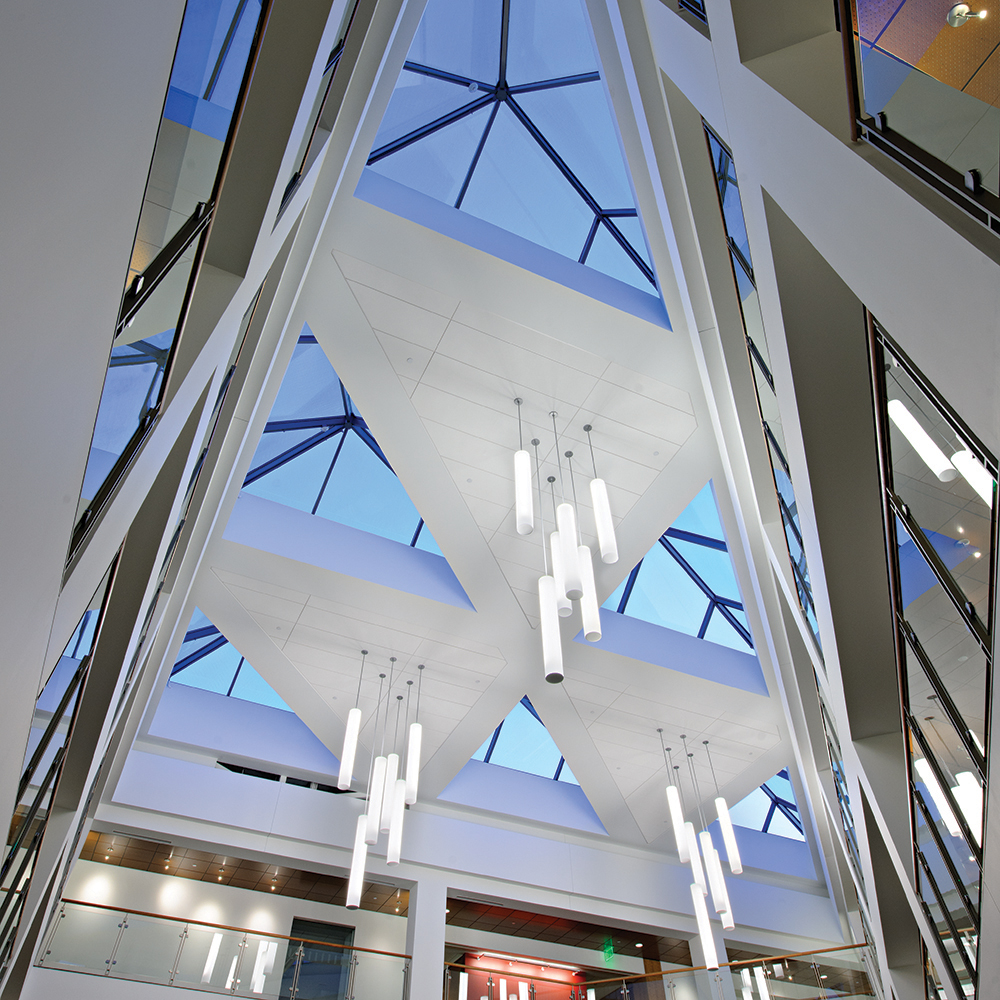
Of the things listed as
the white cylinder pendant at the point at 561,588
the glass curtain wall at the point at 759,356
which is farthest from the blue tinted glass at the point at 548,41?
the white cylinder pendant at the point at 561,588

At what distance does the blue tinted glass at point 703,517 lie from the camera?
41.8ft

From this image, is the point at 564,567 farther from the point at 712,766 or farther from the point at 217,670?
the point at 712,766

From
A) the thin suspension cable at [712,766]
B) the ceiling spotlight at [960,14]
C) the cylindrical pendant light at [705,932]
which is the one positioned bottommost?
the ceiling spotlight at [960,14]

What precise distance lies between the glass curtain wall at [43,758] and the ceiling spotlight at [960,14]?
15.5 feet

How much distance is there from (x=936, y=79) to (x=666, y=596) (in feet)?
42.9

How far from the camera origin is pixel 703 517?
13.2m

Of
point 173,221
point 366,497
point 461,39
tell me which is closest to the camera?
point 173,221

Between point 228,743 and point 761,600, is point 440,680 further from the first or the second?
point 761,600

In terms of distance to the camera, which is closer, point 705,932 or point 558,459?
point 558,459

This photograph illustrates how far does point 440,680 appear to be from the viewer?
1477cm

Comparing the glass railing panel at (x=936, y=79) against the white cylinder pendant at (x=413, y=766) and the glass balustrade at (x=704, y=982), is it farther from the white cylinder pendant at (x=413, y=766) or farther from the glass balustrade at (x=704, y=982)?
the glass balustrade at (x=704, y=982)

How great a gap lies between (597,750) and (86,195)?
54.2ft

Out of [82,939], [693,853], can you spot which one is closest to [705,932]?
[693,853]

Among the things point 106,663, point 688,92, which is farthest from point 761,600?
point 106,663
